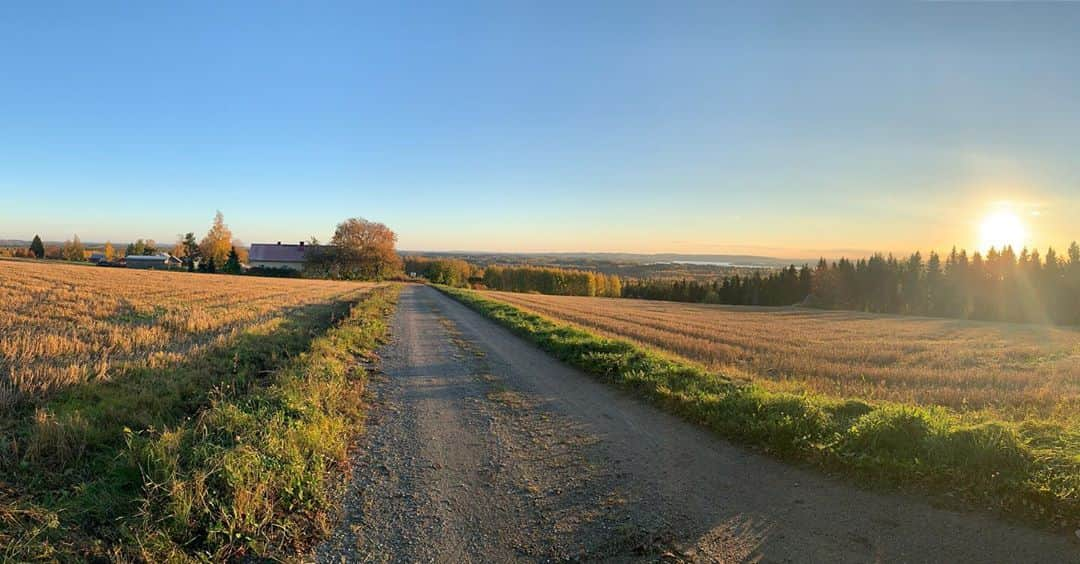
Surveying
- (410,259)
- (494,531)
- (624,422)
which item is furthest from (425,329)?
(410,259)

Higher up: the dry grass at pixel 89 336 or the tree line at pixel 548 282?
the dry grass at pixel 89 336

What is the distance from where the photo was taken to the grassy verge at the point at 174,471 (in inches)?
152

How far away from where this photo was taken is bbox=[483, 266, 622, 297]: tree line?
116312 mm

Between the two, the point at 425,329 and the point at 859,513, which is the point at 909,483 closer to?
the point at 859,513

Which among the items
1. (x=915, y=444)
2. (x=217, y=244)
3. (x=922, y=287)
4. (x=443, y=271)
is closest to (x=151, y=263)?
(x=217, y=244)

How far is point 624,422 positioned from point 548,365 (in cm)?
494

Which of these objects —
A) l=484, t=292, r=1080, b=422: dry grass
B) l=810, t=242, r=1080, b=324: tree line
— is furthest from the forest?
l=484, t=292, r=1080, b=422: dry grass

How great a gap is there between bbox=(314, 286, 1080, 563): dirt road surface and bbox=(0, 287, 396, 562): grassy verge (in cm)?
53

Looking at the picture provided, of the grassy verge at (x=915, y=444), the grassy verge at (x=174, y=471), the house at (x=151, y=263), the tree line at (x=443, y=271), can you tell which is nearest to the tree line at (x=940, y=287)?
the tree line at (x=443, y=271)

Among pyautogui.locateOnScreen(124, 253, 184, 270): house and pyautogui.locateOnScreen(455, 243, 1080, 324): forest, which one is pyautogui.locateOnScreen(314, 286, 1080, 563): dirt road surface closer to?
pyautogui.locateOnScreen(455, 243, 1080, 324): forest

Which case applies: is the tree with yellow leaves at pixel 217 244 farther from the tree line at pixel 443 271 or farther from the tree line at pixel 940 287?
the tree line at pixel 940 287

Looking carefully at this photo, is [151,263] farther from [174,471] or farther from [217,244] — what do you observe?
[174,471]

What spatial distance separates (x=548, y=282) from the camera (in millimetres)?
117375

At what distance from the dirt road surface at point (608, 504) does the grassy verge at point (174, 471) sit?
53 centimetres
